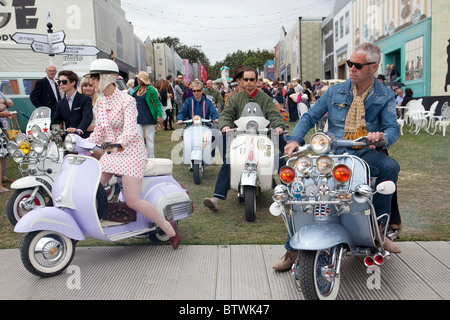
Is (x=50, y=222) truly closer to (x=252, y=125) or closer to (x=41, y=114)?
(x=252, y=125)

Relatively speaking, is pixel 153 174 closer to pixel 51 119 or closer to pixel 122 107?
pixel 122 107

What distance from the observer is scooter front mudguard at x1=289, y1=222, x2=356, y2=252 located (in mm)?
2844

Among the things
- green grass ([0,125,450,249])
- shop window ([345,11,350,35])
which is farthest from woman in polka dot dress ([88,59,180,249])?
shop window ([345,11,350,35])

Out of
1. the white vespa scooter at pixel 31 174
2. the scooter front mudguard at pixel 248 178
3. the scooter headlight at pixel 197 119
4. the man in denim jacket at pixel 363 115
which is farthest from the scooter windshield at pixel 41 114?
the man in denim jacket at pixel 363 115

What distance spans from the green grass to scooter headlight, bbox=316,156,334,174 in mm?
1646

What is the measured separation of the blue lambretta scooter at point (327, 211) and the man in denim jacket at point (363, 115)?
13.0 inches

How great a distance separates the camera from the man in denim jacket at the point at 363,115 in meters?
3.50

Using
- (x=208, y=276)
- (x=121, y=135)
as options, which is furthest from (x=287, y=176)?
(x=121, y=135)

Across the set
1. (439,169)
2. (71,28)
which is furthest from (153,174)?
(71,28)

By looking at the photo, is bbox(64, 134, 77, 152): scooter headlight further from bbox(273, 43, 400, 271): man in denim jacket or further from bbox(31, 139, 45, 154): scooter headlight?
bbox(273, 43, 400, 271): man in denim jacket

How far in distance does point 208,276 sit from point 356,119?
1.67m

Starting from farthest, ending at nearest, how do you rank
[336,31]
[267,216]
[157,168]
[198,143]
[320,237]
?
[336,31]
[198,143]
[267,216]
[157,168]
[320,237]

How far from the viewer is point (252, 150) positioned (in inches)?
217
